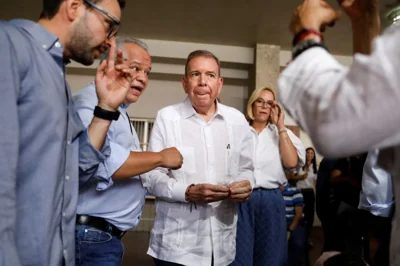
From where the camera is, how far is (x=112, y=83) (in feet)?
4.19

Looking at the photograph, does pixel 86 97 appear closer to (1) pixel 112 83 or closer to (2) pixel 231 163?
(1) pixel 112 83

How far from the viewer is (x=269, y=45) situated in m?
6.73

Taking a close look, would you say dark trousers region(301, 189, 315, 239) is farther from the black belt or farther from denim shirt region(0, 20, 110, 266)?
denim shirt region(0, 20, 110, 266)

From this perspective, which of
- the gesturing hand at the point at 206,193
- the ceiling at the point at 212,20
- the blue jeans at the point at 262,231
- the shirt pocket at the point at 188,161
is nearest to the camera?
the gesturing hand at the point at 206,193

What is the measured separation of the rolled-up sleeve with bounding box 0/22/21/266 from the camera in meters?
0.78

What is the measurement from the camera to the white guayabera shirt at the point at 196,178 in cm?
168

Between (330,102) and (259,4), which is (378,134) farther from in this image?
(259,4)

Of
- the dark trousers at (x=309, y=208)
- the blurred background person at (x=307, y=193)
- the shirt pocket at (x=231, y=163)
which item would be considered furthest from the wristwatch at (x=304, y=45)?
the dark trousers at (x=309, y=208)

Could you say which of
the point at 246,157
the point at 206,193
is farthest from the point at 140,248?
the point at 206,193

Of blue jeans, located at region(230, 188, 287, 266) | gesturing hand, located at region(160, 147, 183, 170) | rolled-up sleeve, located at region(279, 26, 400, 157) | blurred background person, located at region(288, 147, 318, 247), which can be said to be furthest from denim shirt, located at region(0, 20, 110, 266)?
blurred background person, located at region(288, 147, 318, 247)

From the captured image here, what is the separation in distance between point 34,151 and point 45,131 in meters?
0.06

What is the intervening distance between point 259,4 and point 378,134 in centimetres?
494

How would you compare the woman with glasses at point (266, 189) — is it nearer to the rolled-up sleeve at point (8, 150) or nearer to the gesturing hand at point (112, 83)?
the gesturing hand at point (112, 83)

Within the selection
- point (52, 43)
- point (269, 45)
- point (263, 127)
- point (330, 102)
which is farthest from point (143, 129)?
point (330, 102)
